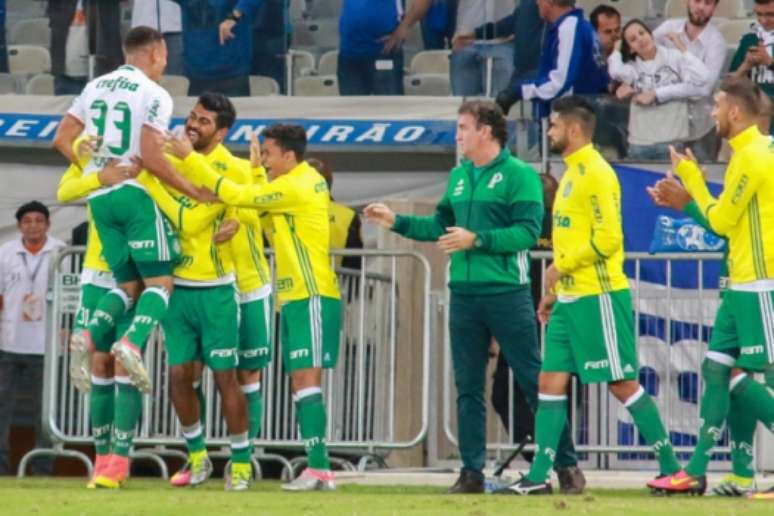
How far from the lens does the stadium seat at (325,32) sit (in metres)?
17.1

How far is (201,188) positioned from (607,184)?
2.30m

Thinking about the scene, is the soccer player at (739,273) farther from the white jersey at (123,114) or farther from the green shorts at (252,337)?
the white jersey at (123,114)

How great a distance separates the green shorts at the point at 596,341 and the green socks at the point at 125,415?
2.39 metres

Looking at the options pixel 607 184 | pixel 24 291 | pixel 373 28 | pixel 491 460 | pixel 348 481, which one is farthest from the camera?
pixel 373 28

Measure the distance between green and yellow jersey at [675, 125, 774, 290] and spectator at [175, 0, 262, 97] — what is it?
6601mm

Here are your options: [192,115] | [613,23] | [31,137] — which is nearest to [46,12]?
[31,137]

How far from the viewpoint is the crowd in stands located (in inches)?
585

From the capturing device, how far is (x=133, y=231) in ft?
37.0

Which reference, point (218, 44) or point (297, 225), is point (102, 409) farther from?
point (218, 44)

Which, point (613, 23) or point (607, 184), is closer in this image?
point (607, 184)

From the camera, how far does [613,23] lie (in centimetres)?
1603

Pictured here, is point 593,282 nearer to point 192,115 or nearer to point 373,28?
point 192,115

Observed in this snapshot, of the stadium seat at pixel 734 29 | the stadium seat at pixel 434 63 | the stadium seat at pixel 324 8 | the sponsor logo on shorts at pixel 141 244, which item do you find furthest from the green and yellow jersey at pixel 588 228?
the stadium seat at pixel 324 8

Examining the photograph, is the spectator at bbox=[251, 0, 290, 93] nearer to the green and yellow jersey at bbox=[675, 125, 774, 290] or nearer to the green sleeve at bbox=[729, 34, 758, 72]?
the green sleeve at bbox=[729, 34, 758, 72]
